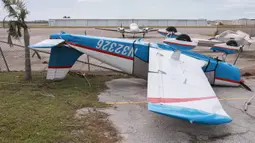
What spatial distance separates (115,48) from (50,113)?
133 inches

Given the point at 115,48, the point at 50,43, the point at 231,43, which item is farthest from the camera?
the point at 231,43

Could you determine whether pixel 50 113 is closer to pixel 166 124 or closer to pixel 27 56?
pixel 166 124

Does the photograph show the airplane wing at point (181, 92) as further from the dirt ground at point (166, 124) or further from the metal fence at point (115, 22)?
the metal fence at point (115, 22)

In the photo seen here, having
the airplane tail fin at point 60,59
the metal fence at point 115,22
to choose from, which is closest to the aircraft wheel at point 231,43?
the airplane tail fin at point 60,59

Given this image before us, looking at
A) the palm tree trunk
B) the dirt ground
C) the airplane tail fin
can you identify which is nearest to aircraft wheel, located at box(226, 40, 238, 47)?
the dirt ground

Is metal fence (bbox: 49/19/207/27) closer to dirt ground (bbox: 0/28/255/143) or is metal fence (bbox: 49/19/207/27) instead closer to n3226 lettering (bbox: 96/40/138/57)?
n3226 lettering (bbox: 96/40/138/57)

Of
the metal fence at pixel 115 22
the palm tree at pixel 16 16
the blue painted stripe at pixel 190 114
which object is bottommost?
the blue painted stripe at pixel 190 114

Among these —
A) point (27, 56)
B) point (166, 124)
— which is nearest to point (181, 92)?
point (166, 124)

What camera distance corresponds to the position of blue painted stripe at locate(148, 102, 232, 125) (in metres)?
4.16

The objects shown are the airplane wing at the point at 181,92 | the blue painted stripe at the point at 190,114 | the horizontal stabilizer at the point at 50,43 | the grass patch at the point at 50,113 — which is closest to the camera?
the blue painted stripe at the point at 190,114

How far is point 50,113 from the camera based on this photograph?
19.0 ft

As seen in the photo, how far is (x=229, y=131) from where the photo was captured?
17.3 ft

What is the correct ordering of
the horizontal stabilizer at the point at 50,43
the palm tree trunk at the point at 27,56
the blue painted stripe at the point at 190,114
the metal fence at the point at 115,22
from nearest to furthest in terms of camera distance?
the blue painted stripe at the point at 190,114, the horizontal stabilizer at the point at 50,43, the palm tree trunk at the point at 27,56, the metal fence at the point at 115,22

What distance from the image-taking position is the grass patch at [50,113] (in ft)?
15.6
